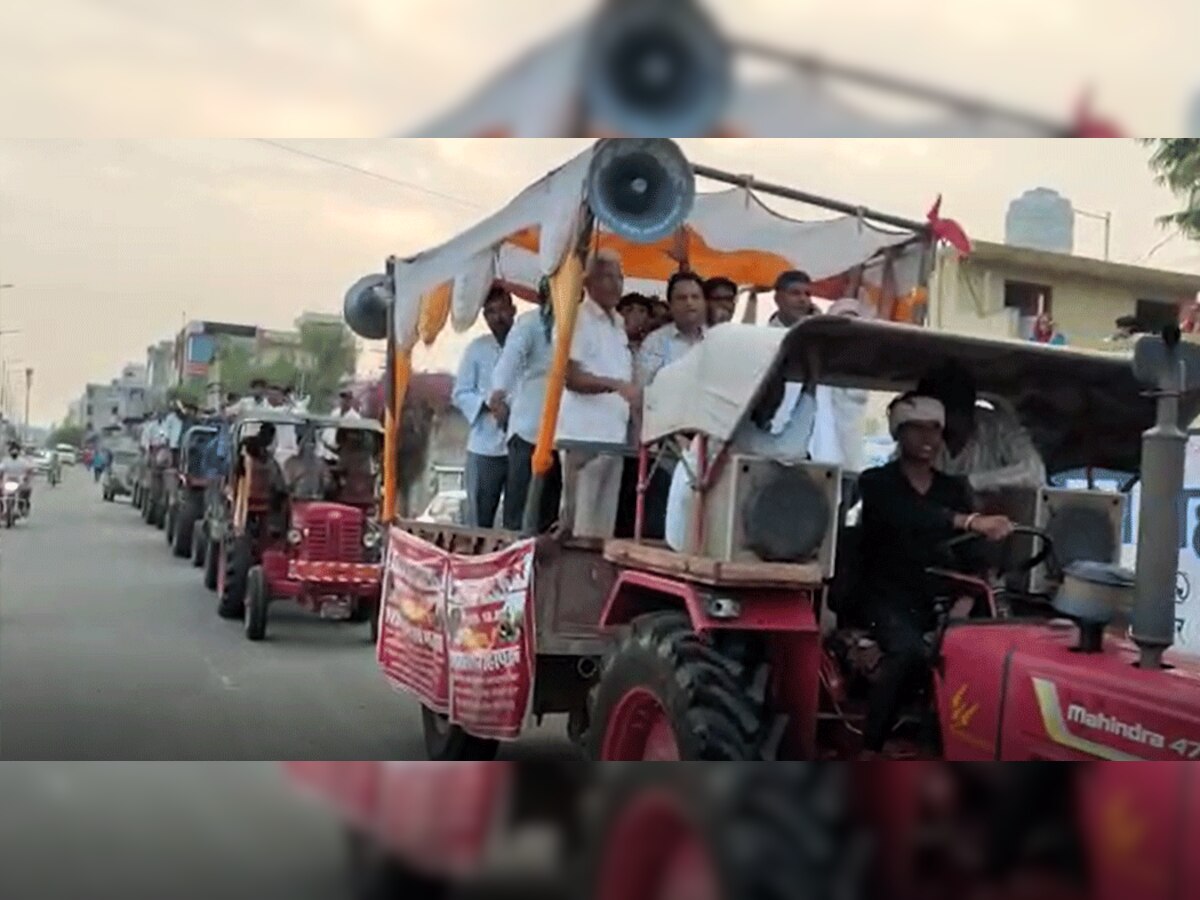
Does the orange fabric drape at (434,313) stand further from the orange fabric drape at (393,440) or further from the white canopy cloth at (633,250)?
the orange fabric drape at (393,440)

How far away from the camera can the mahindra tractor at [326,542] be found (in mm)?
8375

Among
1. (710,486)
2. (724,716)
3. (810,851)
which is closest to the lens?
(810,851)

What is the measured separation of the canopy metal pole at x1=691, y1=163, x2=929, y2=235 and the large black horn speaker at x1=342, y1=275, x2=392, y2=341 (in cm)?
59

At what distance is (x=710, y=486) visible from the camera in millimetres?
3176

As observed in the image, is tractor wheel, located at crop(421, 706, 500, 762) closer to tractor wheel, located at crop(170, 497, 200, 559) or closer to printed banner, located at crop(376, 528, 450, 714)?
printed banner, located at crop(376, 528, 450, 714)

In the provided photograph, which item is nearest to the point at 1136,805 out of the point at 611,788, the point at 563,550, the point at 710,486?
the point at 611,788

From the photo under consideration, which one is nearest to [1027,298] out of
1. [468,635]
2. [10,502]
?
[468,635]

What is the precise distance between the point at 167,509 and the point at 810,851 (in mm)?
5854

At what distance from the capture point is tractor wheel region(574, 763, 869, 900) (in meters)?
1.51

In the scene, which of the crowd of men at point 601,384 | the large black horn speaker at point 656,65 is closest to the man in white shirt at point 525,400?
the crowd of men at point 601,384

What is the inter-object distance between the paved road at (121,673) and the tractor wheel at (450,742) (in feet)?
0.28

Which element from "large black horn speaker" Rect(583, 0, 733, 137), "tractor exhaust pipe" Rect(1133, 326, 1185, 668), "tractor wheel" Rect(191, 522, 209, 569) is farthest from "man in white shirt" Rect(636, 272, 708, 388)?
"tractor wheel" Rect(191, 522, 209, 569)

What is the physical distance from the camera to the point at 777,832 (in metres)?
1.54

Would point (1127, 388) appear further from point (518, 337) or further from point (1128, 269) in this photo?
point (518, 337)
